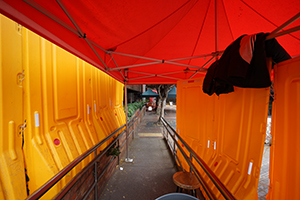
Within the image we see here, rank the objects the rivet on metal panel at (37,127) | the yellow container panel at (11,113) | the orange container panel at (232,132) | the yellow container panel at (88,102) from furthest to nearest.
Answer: the yellow container panel at (88,102) < the orange container panel at (232,132) < the rivet on metal panel at (37,127) < the yellow container panel at (11,113)

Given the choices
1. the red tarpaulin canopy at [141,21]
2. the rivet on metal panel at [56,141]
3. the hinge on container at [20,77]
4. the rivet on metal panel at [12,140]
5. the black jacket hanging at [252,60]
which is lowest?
the rivet on metal panel at [56,141]

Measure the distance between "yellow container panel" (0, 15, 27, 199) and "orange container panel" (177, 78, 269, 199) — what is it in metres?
2.46

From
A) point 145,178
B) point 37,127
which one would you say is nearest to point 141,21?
point 37,127

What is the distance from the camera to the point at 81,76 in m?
2.08

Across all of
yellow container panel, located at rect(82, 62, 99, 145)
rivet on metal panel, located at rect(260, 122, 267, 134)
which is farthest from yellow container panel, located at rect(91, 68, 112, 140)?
rivet on metal panel, located at rect(260, 122, 267, 134)

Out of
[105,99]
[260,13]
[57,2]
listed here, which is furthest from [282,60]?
[105,99]

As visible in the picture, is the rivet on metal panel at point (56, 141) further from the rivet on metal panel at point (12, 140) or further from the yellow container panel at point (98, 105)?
the yellow container panel at point (98, 105)

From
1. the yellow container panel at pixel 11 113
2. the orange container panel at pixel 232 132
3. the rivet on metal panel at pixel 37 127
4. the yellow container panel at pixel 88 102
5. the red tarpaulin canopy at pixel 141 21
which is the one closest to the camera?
the yellow container panel at pixel 11 113

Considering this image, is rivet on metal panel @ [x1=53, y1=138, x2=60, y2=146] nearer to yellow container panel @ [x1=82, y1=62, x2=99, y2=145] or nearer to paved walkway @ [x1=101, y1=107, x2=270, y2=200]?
yellow container panel @ [x1=82, y1=62, x2=99, y2=145]

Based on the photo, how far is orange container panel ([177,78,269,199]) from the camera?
1.39m

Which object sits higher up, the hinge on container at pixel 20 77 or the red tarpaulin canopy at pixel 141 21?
the red tarpaulin canopy at pixel 141 21

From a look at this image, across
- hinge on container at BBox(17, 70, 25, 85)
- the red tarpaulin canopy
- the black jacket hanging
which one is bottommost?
hinge on container at BBox(17, 70, 25, 85)

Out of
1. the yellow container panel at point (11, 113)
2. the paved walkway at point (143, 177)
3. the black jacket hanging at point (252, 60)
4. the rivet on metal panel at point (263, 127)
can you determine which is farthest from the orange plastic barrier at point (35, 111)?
the rivet on metal panel at point (263, 127)

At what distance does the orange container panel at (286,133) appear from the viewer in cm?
101
